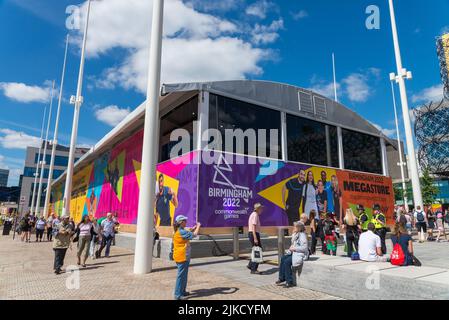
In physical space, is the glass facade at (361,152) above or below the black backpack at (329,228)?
above

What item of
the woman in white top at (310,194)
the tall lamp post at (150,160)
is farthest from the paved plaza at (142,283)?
the woman in white top at (310,194)

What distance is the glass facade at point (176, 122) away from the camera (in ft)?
49.1

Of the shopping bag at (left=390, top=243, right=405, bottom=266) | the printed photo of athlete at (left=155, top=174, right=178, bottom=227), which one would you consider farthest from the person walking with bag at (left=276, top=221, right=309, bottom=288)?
the printed photo of athlete at (left=155, top=174, right=178, bottom=227)

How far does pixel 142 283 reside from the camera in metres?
7.59

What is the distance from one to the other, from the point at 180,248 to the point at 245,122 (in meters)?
9.58

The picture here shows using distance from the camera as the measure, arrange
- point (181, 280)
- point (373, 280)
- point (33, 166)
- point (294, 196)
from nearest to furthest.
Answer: point (373, 280), point (181, 280), point (294, 196), point (33, 166)

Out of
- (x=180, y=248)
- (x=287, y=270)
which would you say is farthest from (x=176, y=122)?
(x=287, y=270)

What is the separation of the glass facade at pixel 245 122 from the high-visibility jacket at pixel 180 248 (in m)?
7.73

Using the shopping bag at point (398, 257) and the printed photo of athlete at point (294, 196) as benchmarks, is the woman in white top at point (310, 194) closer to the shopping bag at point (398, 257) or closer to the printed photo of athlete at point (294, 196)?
the printed photo of athlete at point (294, 196)

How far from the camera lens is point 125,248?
51.0 feet

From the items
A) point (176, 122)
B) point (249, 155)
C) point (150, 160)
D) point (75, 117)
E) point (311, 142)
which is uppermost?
point (75, 117)

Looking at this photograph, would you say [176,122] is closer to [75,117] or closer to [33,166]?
[75,117]
